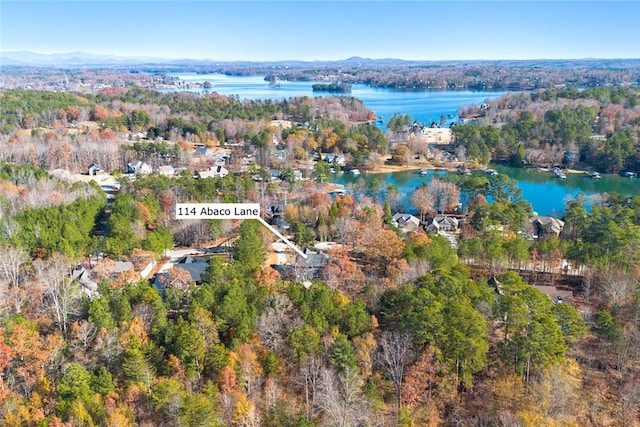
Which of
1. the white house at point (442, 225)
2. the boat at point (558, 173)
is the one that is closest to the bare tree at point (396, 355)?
the white house at point (442, 225)

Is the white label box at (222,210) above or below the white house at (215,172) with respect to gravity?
above

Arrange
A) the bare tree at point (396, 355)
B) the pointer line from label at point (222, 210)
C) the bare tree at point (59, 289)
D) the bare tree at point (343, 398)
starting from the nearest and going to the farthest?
the bare tree at point (343, 398) → the bare tree at point (396, 355) → the bare tree at point (59, 289) → the pointer line from label at point (222, 210)

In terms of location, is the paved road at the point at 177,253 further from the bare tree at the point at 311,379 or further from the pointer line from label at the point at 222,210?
the bare tree at the point at 311,379

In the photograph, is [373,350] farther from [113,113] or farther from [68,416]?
[113,113]

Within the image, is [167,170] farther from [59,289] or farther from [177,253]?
[59,289]

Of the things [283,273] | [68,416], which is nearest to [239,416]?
[68,416]

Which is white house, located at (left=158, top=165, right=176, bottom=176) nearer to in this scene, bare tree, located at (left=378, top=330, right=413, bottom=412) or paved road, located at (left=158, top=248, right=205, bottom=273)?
paved road, located at (left=158, top=248, right=205, bottom=273)

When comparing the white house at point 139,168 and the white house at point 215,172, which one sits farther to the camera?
the white house at point 139,168

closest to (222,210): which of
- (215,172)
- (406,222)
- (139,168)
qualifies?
(406,222)

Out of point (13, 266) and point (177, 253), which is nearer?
point (13, 266)

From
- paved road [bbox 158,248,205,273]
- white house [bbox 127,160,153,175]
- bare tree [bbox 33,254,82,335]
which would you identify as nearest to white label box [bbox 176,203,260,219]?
bare tree [bbox 33,254,82,335]

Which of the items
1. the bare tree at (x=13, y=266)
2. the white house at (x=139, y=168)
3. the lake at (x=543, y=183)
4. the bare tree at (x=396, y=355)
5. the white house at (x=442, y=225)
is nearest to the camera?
the bare tree at (x=396, y=355)
